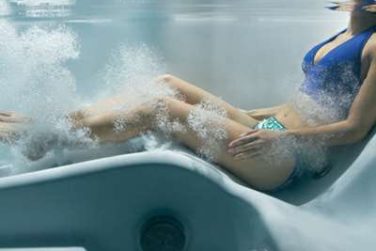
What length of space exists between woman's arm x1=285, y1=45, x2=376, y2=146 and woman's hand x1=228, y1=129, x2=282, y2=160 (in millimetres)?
40

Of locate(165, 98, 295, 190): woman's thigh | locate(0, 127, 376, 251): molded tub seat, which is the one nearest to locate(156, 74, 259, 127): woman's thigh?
locate(165, 98, 295, 190): woman's thigh

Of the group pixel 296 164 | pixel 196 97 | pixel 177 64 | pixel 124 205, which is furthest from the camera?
pixel 177 64

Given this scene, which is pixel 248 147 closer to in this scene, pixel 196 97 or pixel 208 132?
pixel 208 132

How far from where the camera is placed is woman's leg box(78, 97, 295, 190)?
1.17m

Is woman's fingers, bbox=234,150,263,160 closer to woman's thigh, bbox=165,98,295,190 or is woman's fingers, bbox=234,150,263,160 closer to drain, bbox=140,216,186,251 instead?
woman's thigh, bbox=165,98,295,190

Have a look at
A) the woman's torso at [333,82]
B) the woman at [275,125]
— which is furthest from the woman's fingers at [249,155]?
the woman's torso at [333,82]

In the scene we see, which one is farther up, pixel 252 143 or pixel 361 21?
pixel 361 21

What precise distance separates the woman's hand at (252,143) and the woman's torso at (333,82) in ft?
0.42

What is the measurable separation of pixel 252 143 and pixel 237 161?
0.05 metres

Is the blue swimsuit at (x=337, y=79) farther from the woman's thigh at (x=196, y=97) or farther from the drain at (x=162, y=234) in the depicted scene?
the drain at (x=162, y=234)

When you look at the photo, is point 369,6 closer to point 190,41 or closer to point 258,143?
point 258,143

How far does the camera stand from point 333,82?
1.24 m

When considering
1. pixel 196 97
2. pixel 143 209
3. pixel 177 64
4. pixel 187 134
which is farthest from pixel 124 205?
pixel 177 64

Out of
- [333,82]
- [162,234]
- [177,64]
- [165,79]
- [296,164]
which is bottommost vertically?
[162,234]
